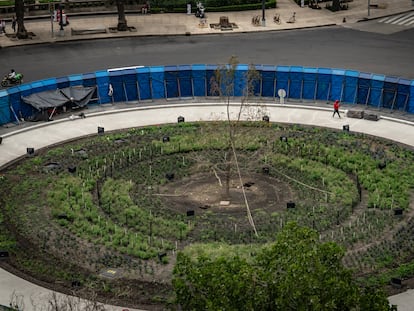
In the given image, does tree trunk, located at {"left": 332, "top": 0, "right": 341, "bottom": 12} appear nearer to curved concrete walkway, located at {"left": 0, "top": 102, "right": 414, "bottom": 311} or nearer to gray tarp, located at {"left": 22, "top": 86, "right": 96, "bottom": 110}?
curved concrete walkway, located at {"left": 0, "top": 102, "right": 414, "bottom": 311}

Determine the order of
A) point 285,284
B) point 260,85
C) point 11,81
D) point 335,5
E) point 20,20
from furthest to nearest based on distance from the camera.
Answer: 1. point 335,5
2. point 20,20
3. point 11,81
4. point 260,85
5. point 285,284

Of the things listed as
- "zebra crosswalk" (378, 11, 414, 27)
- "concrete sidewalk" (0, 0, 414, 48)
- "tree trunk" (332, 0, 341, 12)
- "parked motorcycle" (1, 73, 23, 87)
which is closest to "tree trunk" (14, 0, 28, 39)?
"concrete sidewalk" (0, 0, 414, 48)

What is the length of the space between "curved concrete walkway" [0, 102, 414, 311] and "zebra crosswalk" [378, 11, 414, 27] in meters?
31.8

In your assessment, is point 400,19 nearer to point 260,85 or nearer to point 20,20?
point 260,85

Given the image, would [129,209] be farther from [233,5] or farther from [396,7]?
[396,7]

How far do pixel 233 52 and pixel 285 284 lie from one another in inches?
2120

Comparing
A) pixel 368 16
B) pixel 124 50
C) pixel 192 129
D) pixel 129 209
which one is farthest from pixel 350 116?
pixel 368 16

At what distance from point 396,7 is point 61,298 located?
7144 cm

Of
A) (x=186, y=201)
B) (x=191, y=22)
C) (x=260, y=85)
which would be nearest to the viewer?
(x=186, y=201)

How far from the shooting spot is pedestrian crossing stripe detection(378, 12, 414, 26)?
90.8m

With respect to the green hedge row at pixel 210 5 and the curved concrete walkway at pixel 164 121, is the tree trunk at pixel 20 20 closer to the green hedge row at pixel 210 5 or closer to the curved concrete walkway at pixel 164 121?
the green hedge row at pixel 210 5

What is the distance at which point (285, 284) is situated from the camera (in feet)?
86.0

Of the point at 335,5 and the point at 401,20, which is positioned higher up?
the point at 335,5

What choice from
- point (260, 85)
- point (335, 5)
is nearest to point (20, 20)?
point (260, 85)
